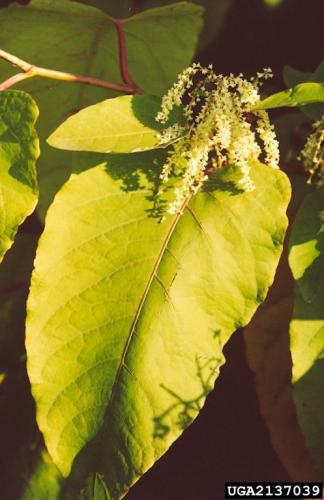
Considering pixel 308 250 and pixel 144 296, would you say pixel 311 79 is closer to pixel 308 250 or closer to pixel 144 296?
pixel 308 250

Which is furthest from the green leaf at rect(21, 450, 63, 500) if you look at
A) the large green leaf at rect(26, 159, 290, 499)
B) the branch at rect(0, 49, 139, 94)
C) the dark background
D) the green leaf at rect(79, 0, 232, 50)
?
the green leaf at rect(79, 0, 232, 50)

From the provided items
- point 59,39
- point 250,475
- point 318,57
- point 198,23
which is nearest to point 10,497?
point 250,475

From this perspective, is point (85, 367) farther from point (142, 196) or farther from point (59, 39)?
point (59, 39)

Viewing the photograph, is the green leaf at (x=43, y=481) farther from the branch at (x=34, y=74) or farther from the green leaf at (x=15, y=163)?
the branch at (x=34, y=74)

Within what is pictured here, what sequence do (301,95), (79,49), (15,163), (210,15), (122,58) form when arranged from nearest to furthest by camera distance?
1. (301,95)
2. (15,163)
3. (122,58)
4. (79,49)
5. (210,15)

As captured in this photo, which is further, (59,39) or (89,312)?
(59,39)

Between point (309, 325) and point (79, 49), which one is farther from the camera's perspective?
point (79, 49)

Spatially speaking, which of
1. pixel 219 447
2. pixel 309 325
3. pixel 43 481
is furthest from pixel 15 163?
pixel 219 447
